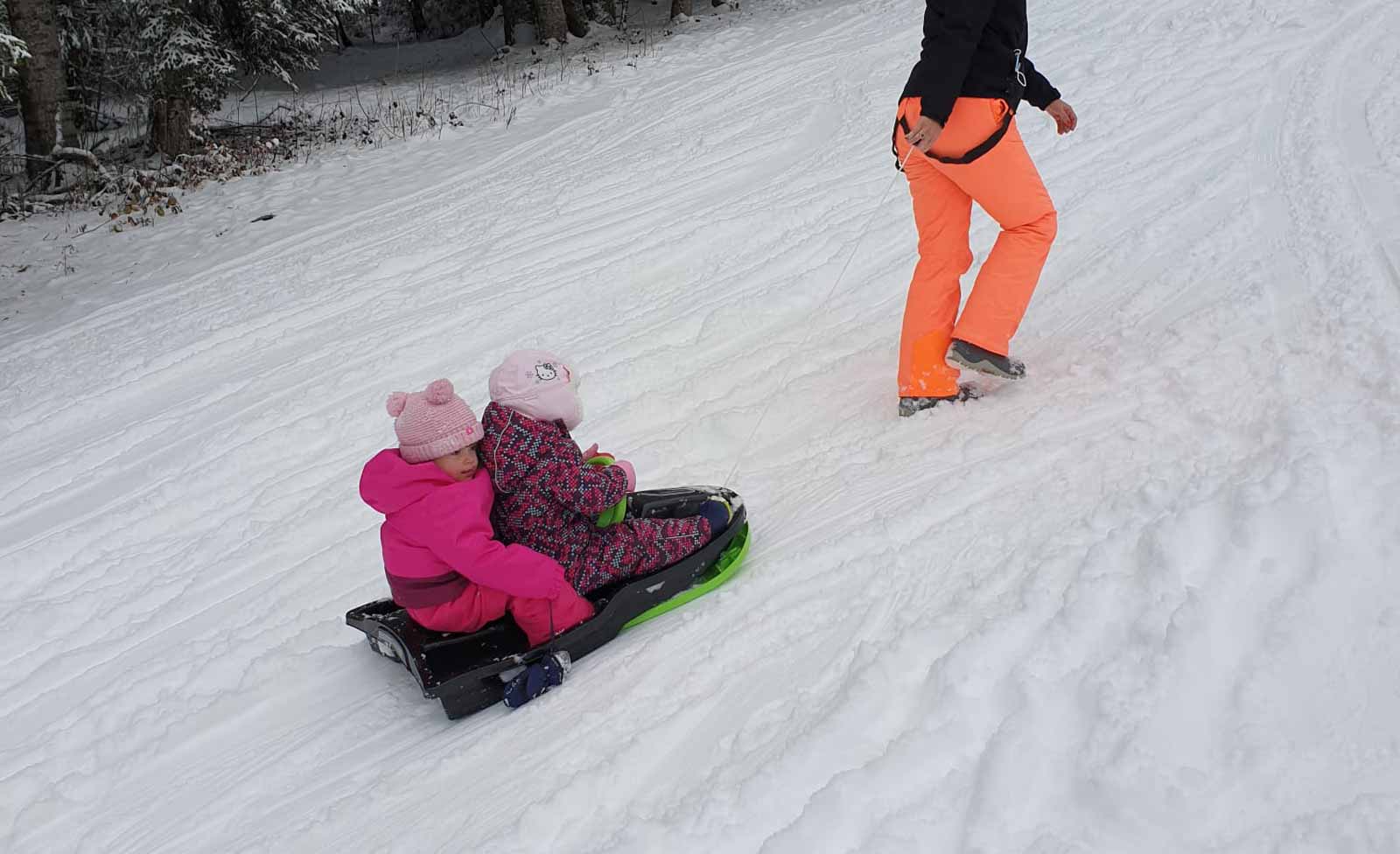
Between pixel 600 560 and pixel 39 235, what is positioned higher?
pixel 600 560

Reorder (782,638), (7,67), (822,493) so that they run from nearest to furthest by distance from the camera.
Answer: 1. (782,638)
2. (822,493)
3. (7,67)

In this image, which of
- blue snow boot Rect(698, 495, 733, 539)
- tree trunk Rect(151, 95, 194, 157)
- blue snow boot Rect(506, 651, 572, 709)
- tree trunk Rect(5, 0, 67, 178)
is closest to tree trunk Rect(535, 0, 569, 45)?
tree trunk Rect(151, 95, 194, 157)

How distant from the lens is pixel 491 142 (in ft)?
36.1

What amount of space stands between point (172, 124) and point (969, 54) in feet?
38.2

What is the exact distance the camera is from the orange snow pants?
12.7ft

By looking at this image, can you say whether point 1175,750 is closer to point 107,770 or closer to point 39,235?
point 107,770

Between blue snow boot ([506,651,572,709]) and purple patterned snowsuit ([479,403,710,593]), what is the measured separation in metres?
0.31

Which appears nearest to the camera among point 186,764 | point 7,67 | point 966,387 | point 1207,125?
point 186,764

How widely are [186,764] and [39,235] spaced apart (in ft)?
31.4

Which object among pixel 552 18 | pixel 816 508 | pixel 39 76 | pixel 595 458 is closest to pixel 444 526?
pixel 595 458

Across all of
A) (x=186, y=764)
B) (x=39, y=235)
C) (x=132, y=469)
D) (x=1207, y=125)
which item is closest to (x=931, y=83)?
(x=186, y=764)

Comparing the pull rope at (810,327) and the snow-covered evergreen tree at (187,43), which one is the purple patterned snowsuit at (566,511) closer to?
the pull rope at (810,327)

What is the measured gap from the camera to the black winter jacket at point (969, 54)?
3613 millimetres

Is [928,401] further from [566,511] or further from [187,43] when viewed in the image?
[187,43]
